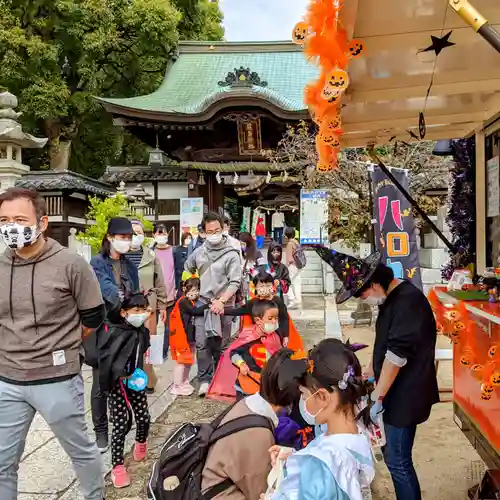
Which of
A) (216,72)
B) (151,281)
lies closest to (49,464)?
(151,281)

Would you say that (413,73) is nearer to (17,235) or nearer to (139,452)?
(17,235)

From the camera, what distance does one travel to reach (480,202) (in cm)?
441

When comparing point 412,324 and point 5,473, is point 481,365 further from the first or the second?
point 5,473

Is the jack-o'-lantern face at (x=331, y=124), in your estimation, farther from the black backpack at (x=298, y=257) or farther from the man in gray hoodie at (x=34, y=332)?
the black backpack at (x=298, y=257)

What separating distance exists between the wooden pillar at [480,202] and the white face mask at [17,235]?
3.44 meters

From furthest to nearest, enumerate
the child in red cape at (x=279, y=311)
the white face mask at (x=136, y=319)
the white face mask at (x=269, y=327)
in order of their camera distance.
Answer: the child in red cape at (x=279, y=311) < the white face mask at (x=269, y=327) < the white face mask at (x=136, y=319)

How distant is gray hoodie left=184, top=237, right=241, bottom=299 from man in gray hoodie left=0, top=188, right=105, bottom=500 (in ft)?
9.52

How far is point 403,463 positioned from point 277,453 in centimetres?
106

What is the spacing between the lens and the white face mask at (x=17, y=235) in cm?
271

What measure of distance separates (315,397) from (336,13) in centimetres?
150

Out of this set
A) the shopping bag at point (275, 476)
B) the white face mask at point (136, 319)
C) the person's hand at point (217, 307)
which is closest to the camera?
the shopping bag at point (275, 476)

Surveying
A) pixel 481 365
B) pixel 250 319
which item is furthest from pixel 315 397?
pixel 250 319

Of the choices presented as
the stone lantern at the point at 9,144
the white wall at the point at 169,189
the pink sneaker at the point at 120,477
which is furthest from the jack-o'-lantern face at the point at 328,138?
the white wall at the point at 169,189

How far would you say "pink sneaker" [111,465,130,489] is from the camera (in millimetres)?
3635
